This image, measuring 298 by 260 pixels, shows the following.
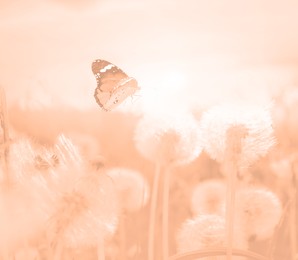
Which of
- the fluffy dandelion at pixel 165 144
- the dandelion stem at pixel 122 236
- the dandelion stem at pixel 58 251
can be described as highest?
the fluffy dandelion at pixel 165 144

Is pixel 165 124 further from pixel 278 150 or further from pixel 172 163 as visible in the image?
pixel 278 150

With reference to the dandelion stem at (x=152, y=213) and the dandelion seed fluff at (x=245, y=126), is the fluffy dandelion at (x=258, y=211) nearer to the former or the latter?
the dandelion seed fluff at (x=245, y=126)

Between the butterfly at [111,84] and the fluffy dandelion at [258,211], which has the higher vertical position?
the butterfly at [111,84]

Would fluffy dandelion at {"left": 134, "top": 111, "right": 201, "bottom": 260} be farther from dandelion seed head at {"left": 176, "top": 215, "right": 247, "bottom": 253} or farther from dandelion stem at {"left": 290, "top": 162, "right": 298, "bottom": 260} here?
dandelion stem at {"left": 290, "top": 162, "right": 298, "bottom": 260}

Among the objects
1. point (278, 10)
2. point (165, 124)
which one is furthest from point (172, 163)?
point (278, 10)

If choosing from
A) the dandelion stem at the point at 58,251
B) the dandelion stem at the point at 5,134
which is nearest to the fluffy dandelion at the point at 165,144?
the dandelion stem at the point at 58,251

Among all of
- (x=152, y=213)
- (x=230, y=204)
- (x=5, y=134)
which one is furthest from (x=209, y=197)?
(x=5, y=134)
